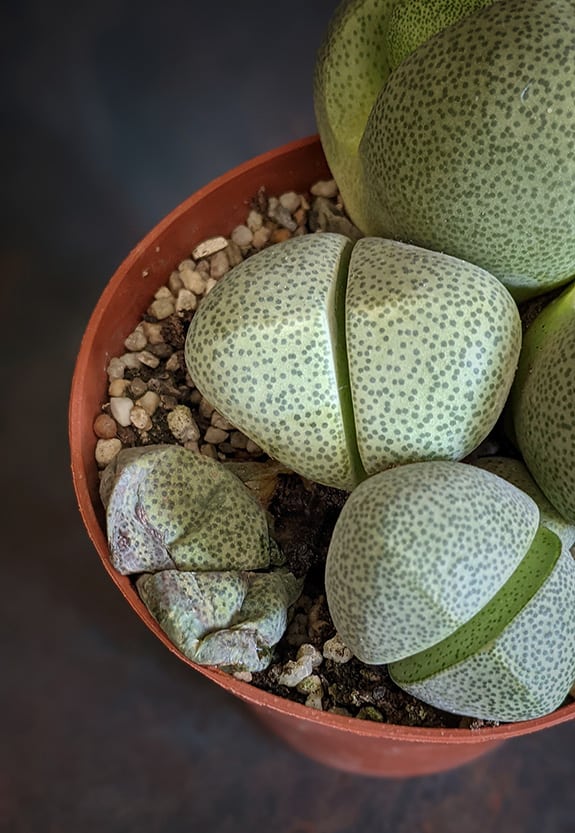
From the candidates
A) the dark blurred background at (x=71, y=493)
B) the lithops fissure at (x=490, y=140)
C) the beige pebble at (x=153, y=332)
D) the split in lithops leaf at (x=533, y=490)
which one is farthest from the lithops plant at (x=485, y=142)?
the dark blurred background at (x=71, y=493)

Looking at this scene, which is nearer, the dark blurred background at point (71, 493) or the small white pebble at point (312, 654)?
the small white pebble at point (312, 654)

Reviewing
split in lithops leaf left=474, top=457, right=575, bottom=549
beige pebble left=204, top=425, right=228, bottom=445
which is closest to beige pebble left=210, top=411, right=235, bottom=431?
beige pebble left=204, top=425, right=228, bottom=445

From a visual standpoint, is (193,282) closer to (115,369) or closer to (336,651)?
(115,369)

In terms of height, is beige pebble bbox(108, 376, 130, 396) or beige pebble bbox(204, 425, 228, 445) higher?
beige pebble bbox(108, 376, 130, 396)

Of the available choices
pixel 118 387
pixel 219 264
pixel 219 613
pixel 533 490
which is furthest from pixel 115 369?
pixel 533 490

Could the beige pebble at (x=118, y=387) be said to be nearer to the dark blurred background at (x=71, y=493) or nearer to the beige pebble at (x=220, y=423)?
the beige pebble at (x=220, y=423)

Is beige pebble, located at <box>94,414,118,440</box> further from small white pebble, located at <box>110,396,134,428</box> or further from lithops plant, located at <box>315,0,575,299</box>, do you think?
lithops plant, located at <box>315,0,575,299</box>

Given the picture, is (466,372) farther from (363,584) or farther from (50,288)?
(50,288)

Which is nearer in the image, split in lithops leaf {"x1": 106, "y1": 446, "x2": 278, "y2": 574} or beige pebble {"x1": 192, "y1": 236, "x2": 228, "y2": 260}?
split in lithops leaf {"x1": 106, "y1": 446, "x2": 278, "y2": 574}
